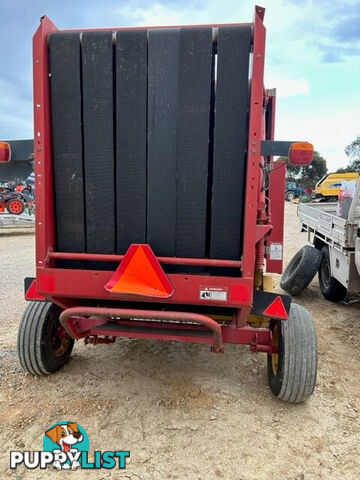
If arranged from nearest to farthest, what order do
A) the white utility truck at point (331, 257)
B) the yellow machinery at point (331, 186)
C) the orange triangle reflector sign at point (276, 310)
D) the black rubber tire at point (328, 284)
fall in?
the orange triangle reflector sign at point (276, 310) → the white utility truck at point (331, 257) → the black rubber tire at point (328, 284) → the yellow machinery at point (331, 186)

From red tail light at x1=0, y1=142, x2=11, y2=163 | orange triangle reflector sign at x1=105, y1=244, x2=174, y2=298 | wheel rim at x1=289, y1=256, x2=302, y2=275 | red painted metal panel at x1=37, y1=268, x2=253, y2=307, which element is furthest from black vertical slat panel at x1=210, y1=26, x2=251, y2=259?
wheel rim at x1=289, y1=256, x2=302, y2=275

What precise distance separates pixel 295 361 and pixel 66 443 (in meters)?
1.74

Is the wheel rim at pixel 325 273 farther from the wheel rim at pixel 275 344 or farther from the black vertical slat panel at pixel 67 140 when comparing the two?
the black vertical slat panel at pixel 67 140

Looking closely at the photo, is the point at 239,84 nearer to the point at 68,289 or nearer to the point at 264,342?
the point at 68,289

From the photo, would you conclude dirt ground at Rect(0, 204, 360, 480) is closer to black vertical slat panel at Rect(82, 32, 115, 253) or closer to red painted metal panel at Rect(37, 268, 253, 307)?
red painted metal panel at Rect(37, 268, 253, 307)

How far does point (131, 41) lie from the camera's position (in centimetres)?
240

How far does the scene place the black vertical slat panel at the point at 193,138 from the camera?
236 centimetres

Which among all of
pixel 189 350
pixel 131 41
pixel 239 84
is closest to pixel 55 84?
pixel 131 41

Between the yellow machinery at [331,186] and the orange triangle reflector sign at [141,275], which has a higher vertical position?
the yellow machinery at [331,186]

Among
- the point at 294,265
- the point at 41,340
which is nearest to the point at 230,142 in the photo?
the point at 41,340

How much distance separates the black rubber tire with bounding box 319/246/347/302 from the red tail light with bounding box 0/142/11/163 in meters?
4.81

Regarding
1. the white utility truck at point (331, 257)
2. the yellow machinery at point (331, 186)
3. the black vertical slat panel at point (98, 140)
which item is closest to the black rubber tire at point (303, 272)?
the white utility truck at point (331, 257)

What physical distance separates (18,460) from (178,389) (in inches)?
50.6

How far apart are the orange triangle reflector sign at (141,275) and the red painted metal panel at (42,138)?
1.86 ft
